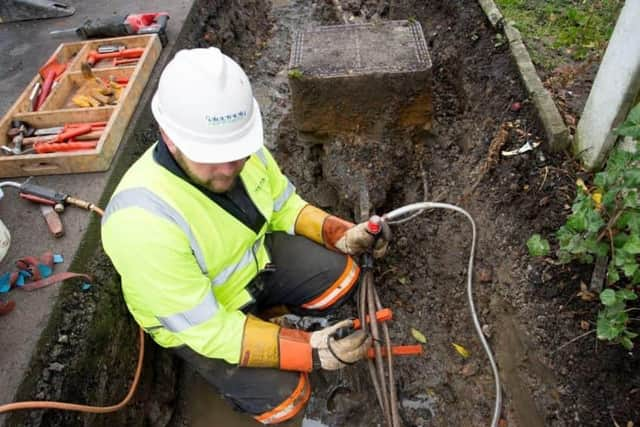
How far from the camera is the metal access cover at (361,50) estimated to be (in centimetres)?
346

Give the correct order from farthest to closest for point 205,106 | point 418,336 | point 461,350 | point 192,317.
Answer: point 418,336 < point 461,350 < point 192,317 < point 205,106

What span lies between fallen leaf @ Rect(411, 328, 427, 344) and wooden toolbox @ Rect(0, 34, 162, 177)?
2451 millimetres

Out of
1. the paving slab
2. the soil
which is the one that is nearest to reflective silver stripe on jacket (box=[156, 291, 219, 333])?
the paving slab

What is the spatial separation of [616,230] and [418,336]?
1451mm

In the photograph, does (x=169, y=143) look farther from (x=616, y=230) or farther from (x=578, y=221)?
(x=616, y=230)

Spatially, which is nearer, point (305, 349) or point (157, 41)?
point (305, 349)

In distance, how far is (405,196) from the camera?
373cm

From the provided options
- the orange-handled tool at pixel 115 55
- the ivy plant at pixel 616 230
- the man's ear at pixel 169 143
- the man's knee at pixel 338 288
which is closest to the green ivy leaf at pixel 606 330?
the ivy plant at pixel 616 230

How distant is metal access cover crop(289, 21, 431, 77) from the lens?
3.46 m

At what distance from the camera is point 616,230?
6.80ft

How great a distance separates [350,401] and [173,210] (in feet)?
5.70

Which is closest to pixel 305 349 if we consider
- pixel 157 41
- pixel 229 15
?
pixel 157 41

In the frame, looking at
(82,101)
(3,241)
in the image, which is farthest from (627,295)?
(82,101)

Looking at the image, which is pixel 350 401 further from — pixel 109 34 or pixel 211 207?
pixel 109 34
